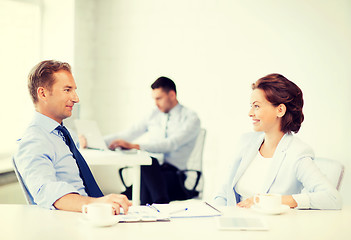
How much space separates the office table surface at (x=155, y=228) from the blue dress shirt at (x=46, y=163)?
0.07 m

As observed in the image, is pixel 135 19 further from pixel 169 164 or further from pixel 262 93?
pixel 262 93

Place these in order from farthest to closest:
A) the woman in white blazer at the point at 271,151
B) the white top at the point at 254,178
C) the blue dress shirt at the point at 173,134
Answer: the blue dress shirt at the point at 173,134 < the white top at the point at 254,178 < the woman in white blazer at the point at 271,151

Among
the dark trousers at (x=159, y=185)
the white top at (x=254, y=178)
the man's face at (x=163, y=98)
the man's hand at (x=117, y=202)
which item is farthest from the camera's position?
the man's face at (x=163, y=98)

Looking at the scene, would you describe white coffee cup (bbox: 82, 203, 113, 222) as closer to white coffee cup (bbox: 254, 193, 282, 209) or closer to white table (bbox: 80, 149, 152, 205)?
white coffee cup (bbox: 254, 193, 282, 209)

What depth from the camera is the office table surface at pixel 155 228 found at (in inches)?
48.1

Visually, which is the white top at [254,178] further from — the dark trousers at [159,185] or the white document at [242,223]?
the dark trousers at [159,185]

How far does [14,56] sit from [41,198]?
2879 millimetres

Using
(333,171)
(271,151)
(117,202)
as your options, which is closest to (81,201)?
(117,202)

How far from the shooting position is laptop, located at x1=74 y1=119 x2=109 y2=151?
3.32m

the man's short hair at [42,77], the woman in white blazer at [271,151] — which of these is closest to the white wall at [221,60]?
the woman in white blazer at [271,151]

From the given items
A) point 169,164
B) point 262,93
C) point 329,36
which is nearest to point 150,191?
point 169,164

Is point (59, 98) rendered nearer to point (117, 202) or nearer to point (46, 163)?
point (46, 163)

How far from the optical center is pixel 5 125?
397cm

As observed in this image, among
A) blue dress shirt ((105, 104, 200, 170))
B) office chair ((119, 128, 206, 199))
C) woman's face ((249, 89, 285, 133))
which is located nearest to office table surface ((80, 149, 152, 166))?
office chair ((119, 128, 206, 199))
